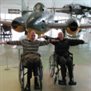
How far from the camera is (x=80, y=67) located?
543 cm

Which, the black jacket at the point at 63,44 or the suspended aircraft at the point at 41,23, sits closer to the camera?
the black jacket at the point at 63,44

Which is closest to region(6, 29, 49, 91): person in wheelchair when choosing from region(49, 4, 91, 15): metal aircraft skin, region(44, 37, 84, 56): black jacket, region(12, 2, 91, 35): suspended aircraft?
region(44, 37, 84, 56): black jacket

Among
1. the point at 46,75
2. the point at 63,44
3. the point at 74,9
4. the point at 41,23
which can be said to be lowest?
the point at 46,75

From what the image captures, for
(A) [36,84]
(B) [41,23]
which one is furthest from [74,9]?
(A) [36,84]

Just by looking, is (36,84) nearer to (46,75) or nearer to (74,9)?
(46,75)

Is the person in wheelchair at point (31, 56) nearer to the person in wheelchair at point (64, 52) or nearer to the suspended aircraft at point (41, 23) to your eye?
the person in wheelchair at point (64, 52)

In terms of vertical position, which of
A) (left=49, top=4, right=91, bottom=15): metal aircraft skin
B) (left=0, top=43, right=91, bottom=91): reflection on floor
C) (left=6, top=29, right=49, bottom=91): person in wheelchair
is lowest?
(left=0, top=43, right=91, bottom=91): reflection on floor

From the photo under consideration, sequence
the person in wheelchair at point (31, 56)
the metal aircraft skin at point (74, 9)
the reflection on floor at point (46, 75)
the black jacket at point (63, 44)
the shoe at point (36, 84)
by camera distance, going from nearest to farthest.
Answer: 1. the person in wheelchair at point (31, 56)
2. the shoe at point (36, 84)
3. the reflection on floor at point (46, 75)
4. the black jacket at point (63, 44)
5. the metal aircraft skin at point (74, 9)

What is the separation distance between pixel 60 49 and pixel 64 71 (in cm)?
38

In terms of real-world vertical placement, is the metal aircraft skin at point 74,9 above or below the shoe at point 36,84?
above

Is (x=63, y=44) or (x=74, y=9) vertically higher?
(x=74, y=9)

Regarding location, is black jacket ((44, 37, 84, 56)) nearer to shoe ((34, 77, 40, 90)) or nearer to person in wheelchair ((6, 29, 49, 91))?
person in wheelchair ((6, 29, 49, 91))

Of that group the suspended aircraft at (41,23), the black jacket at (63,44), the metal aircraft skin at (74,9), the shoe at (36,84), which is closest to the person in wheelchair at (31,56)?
the shoe at (36,84)

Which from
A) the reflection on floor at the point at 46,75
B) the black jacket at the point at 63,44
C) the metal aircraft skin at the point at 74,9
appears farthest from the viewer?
the metal aircraft skin at the point at 74,9
